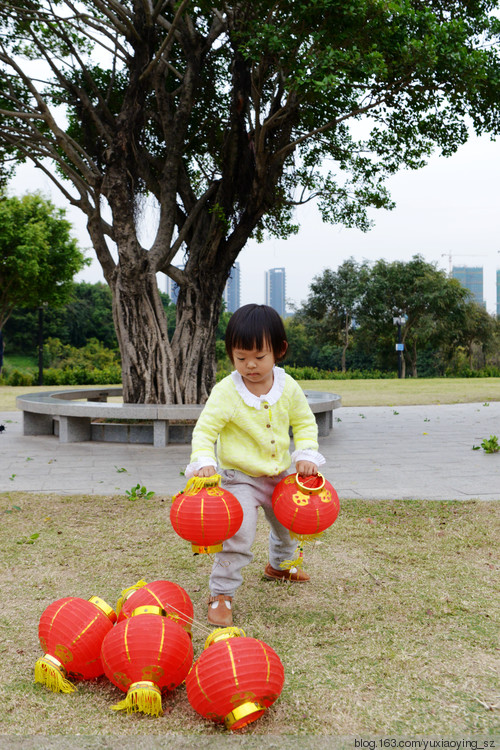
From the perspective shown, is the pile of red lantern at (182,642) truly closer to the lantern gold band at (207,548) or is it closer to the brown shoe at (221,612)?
the lantern gold band at (207,548)

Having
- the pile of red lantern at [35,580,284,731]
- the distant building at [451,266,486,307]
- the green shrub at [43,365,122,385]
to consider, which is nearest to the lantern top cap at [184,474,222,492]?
the pile of red lantern at [35,580,284,731]

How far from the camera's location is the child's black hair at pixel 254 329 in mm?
2887

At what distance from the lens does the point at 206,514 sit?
2.66m

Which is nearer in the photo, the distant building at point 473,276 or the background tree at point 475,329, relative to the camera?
the background tree at point 475,329

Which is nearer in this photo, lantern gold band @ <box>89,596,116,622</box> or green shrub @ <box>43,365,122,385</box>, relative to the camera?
lantern gold band @ <box>89,596,116,622</box>

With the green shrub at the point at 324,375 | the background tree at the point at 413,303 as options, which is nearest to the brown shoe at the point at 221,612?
the green shrub at the point at 324,375

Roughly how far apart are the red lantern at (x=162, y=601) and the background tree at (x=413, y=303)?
4028 cm

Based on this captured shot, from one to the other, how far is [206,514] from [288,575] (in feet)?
3.40

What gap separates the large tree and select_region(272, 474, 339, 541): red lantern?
614cm

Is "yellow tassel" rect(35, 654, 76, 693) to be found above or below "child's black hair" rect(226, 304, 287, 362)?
below

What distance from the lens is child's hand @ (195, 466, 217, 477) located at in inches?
110

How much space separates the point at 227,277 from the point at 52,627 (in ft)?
28.7

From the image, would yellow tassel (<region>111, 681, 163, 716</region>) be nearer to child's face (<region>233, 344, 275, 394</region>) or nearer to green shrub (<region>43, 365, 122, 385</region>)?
child's face (<region>233, 344, 275, 394</region>)

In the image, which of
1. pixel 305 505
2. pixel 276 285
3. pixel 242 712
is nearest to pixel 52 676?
pixel 242 712
